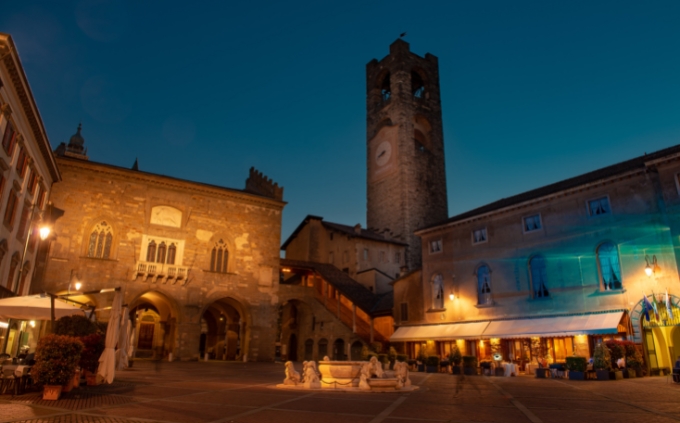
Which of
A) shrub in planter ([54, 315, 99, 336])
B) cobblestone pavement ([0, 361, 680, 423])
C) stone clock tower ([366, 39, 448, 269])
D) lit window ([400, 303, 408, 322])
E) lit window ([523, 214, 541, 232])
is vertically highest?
stone clock tower ([366, 39, 448, 269])

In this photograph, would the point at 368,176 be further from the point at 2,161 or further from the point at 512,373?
the point at 2,161

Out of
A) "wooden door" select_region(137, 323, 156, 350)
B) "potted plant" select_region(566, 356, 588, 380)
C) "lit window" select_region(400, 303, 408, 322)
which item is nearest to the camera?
"potted plant" select_region(566, 356, 588, 380)

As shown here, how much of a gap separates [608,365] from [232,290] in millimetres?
→ 23218

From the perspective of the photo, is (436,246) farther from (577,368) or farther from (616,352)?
(616,352)

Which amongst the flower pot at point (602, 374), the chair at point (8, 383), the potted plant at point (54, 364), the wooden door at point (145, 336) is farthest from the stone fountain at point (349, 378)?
the wooden door at point (145, 336)

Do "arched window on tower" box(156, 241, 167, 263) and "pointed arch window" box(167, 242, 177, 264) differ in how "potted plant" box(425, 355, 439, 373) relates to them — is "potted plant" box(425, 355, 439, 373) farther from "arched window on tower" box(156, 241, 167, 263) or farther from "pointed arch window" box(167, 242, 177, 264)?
"arched window on tower" box(156, 241, 167, 263)

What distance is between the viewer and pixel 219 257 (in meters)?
33.3

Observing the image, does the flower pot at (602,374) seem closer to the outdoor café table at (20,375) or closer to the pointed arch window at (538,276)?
the pointed arch window at (538,276)

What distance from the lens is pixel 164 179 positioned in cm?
3194

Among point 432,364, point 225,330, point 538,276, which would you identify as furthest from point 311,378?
point 225,330

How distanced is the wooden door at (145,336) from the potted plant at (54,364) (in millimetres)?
29308

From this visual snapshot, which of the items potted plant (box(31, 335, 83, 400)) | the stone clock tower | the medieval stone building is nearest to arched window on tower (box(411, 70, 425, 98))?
the stone clock tower

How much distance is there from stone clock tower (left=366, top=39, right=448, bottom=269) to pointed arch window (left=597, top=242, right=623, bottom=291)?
23954 millimetres

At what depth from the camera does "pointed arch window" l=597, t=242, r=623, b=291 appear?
20.8 meters
